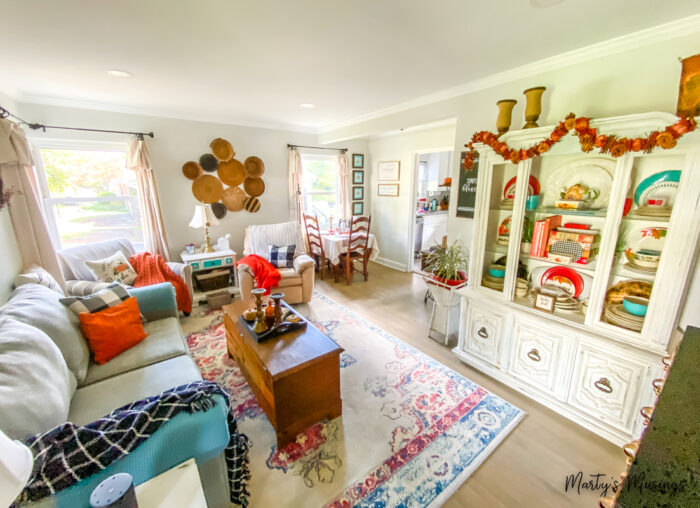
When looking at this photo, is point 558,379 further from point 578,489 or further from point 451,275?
point 451,275

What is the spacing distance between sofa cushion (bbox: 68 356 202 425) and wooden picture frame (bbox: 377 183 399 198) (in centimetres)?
400

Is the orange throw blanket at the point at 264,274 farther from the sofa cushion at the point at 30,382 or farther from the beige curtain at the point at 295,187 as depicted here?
the sofa cushion at the point at 30,382

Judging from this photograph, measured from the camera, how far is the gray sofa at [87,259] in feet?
8.21

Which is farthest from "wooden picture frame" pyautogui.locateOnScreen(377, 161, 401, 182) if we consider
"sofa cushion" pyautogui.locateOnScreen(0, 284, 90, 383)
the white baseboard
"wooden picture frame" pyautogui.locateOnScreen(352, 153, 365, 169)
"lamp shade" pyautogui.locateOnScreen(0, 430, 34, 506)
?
"lamp shade" pyautogui.locateOnScreen(0, 430, 34, 506)

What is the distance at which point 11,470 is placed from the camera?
1.75 ft

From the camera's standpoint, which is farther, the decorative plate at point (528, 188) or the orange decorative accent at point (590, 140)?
the decorative plate at point (528, 188)

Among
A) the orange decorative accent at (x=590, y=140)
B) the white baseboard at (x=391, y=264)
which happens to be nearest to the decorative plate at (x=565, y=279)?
the orange decorative accent at (x=590, y=140)

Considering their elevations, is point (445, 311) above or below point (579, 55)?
below

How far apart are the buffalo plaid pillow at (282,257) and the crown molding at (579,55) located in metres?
2.23

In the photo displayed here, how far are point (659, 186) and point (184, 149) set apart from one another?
14.6ft

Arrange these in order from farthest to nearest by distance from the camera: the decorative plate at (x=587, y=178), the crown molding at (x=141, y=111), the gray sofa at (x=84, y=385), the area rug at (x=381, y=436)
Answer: the crown molding at (x=141, y=111), the decorative plate at (x=587, y=178), the area rug at (x=381, y=436), the gray sofa at (x=84, y=385)

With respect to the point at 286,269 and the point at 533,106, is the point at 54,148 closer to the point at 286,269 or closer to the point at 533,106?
the point at 286,269

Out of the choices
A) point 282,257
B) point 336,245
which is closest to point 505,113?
point 336,245

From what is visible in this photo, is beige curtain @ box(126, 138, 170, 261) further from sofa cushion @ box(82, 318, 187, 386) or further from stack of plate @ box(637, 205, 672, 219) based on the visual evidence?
stack of plate @ box(637, 205, 672, 219)
